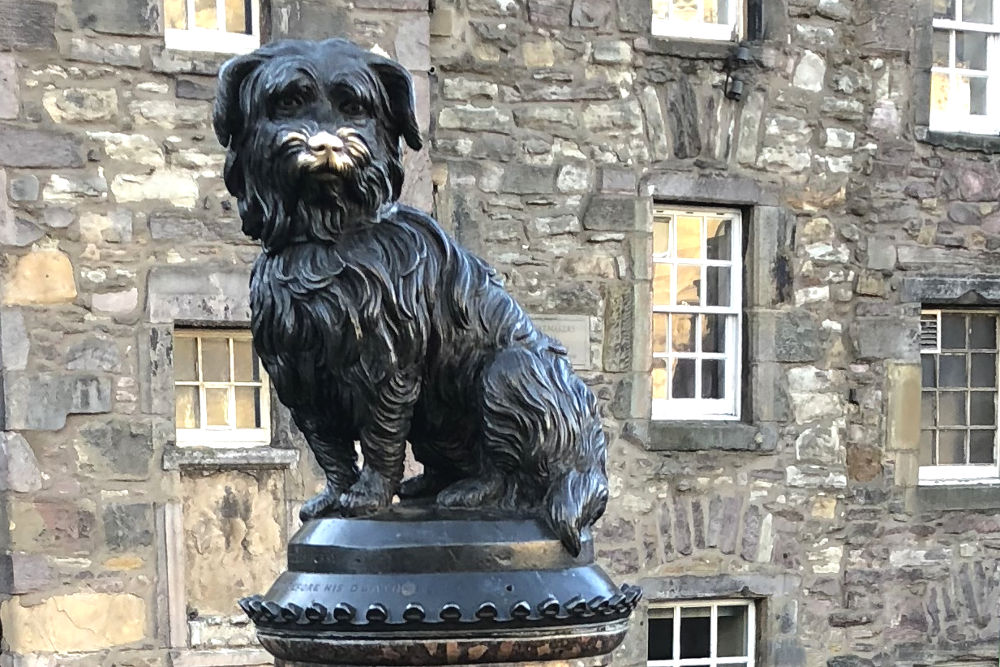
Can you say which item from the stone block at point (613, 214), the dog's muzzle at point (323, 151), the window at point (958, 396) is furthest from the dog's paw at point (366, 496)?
the window at point (958, 396)

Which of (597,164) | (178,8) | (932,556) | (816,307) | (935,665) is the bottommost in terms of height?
(935,665)

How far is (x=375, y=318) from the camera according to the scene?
5.94 feet

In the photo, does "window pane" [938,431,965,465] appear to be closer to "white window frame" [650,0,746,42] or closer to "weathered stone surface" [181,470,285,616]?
"white window frame" [650,0,746,42]

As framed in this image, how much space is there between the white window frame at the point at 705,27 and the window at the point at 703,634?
3.27m

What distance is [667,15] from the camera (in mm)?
7070

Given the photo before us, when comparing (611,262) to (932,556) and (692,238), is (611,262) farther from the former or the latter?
(932,556)

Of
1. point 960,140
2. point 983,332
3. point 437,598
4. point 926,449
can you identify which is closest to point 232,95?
point 437,598

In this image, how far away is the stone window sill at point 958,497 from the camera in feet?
24.0

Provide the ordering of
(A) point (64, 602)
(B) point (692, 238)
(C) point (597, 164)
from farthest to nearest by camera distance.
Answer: (B) point (692, 238) → (C) point (597, 164) → (A) point (64, 602)

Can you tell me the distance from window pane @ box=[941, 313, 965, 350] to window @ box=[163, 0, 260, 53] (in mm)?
4475

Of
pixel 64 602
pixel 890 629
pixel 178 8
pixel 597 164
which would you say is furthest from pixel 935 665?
pixel 178 8

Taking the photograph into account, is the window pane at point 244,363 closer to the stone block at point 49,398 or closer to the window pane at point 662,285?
the stone block at point 49,398

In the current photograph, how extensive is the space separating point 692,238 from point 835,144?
1028mm

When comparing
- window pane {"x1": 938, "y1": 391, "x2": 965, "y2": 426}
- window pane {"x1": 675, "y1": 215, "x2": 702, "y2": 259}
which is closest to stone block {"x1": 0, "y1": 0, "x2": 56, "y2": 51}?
window pane {"x1": 675, "y1": 215, "x2": 702, "y2": 259}
